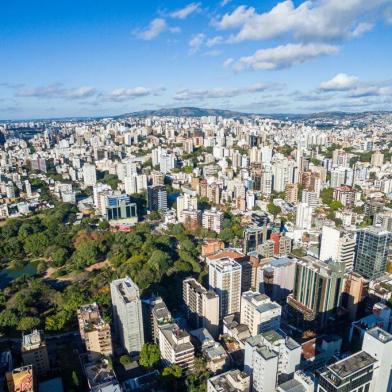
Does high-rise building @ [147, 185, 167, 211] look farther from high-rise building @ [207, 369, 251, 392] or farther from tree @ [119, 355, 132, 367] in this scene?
high-rise building @ [207, 369, 251, 392]

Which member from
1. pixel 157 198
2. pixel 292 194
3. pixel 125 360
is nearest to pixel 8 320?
pixel 125 360

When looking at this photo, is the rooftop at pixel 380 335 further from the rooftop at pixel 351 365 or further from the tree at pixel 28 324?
the tree at pixel 28 324

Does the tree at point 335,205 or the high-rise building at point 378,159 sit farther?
the high-rise building at point 378,159

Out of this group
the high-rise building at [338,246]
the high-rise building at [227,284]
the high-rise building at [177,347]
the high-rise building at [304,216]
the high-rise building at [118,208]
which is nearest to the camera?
the high-rise building at [177,347]

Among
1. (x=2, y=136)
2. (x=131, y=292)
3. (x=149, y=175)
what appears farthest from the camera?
(x=2, y=136)

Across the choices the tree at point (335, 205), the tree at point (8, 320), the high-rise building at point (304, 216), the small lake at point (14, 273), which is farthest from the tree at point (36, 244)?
the tree at point (335, 205)

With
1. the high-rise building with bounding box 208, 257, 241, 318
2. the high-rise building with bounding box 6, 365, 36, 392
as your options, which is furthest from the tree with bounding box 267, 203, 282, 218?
the high-rise building with bounding box 6, 365, 36, 392

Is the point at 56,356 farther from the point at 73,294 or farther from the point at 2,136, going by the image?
the point at 2,136

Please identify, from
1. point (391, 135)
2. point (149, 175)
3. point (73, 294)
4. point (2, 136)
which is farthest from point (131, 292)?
point (391, 135)
